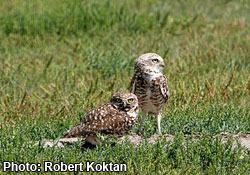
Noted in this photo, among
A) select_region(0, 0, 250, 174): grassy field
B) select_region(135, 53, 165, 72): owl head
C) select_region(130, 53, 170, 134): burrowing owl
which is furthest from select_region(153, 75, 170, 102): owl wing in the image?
select_region(0, 0, 250, 174): grassy field

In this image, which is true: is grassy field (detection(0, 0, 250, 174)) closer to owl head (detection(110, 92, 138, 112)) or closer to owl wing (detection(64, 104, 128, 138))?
owl wing (detection(64, 104, 128, 138))

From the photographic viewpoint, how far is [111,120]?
6477 mm

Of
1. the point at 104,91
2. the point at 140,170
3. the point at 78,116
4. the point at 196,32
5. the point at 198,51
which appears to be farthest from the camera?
the point at 196,32

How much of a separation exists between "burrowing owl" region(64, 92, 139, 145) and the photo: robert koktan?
26.7 inches

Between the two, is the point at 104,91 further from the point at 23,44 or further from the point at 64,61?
the point at 23,44

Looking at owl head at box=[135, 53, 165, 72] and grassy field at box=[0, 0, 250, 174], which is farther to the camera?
owl head at box=[135, 53, 165, 72]

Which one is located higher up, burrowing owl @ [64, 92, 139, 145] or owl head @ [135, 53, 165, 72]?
owl head @ [135, 53, 165, 72]

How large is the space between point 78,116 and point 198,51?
14.6ft

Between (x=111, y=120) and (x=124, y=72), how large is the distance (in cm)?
383

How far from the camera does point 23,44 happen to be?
39.4ft

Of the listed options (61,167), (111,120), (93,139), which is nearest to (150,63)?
(111,120)

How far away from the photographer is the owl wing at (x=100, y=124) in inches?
253

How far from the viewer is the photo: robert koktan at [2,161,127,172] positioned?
567cm

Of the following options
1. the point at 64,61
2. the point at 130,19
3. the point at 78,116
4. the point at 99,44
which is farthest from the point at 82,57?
the point at 78,116
